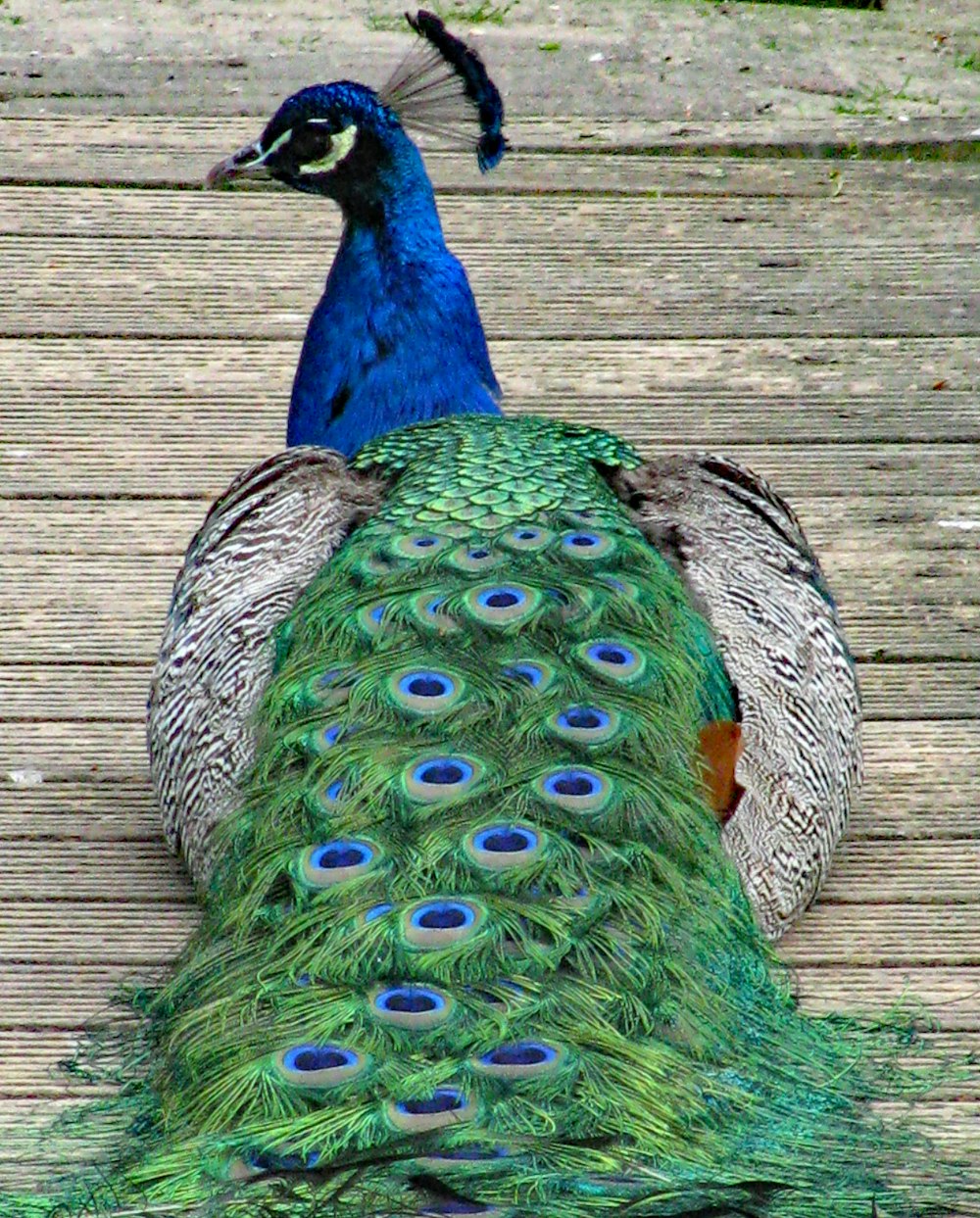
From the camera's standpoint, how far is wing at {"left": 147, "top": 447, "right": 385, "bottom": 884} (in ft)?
10.7

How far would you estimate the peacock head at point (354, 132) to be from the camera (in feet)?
14.0

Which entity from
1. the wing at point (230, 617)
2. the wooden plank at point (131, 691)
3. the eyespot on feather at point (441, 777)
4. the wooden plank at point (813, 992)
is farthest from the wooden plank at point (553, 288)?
the eyespot on feather at point (441, 777)

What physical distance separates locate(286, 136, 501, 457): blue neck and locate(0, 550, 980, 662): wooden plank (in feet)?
1.42

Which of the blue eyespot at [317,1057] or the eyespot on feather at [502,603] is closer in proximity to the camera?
the blue eyespot at [317,1057]

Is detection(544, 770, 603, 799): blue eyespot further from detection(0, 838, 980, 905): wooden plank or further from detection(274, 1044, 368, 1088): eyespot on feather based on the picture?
detection(0, 838, 980, 905): wooden plank

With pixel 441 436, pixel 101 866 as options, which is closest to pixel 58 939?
pixel 101 866

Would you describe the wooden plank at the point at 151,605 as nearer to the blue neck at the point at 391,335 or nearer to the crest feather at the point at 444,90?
the blue neck at the point at 391,335

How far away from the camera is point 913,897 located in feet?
11.4

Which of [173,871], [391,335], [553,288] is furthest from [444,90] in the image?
[173,871]

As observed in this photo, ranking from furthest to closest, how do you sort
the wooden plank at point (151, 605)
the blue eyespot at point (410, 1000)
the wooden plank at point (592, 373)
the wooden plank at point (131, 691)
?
the wooden plank at point (592, 373)
the wooden plank at point (151, 605)
the wooden plank at point (131, 691)
the blue eyespot at point (410, 1000)

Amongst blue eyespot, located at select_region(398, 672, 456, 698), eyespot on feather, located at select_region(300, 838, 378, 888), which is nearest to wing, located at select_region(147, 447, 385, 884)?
blue eyespot, located at select_region(398, 672, 456, 698)

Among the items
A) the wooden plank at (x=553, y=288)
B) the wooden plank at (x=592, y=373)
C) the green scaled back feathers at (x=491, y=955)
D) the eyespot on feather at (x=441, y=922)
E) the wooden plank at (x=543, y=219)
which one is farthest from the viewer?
the wooden plank at (x=543, y=219)

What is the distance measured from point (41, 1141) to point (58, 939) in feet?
3.45

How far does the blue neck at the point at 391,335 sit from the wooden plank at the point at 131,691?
58cm
